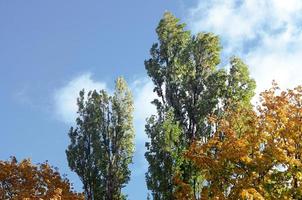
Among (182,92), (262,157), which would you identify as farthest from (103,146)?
(262,157)

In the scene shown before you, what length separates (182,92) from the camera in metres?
30.2

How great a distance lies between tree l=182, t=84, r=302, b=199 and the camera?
63.6ft

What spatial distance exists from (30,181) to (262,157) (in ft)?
38.6

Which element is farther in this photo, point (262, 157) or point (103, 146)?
point (103, 146)

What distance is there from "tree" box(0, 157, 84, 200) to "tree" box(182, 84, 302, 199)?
6.62 metres

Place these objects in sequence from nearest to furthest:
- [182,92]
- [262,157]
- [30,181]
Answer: [262,157] < [30,181] < [182,92]

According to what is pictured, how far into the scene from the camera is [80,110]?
3347 centimetres

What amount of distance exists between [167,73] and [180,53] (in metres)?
1.49

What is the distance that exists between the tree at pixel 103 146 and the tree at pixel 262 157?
9.82 m

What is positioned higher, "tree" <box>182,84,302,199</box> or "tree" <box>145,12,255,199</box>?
"tree" <box>145,12,255,199</box>

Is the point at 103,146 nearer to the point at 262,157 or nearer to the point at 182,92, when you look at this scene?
the point at 182,92

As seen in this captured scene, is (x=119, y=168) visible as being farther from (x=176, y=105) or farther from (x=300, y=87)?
(x=300, y=87)

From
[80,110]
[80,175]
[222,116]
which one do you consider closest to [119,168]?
[80,175]

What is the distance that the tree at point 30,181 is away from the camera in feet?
81.0
